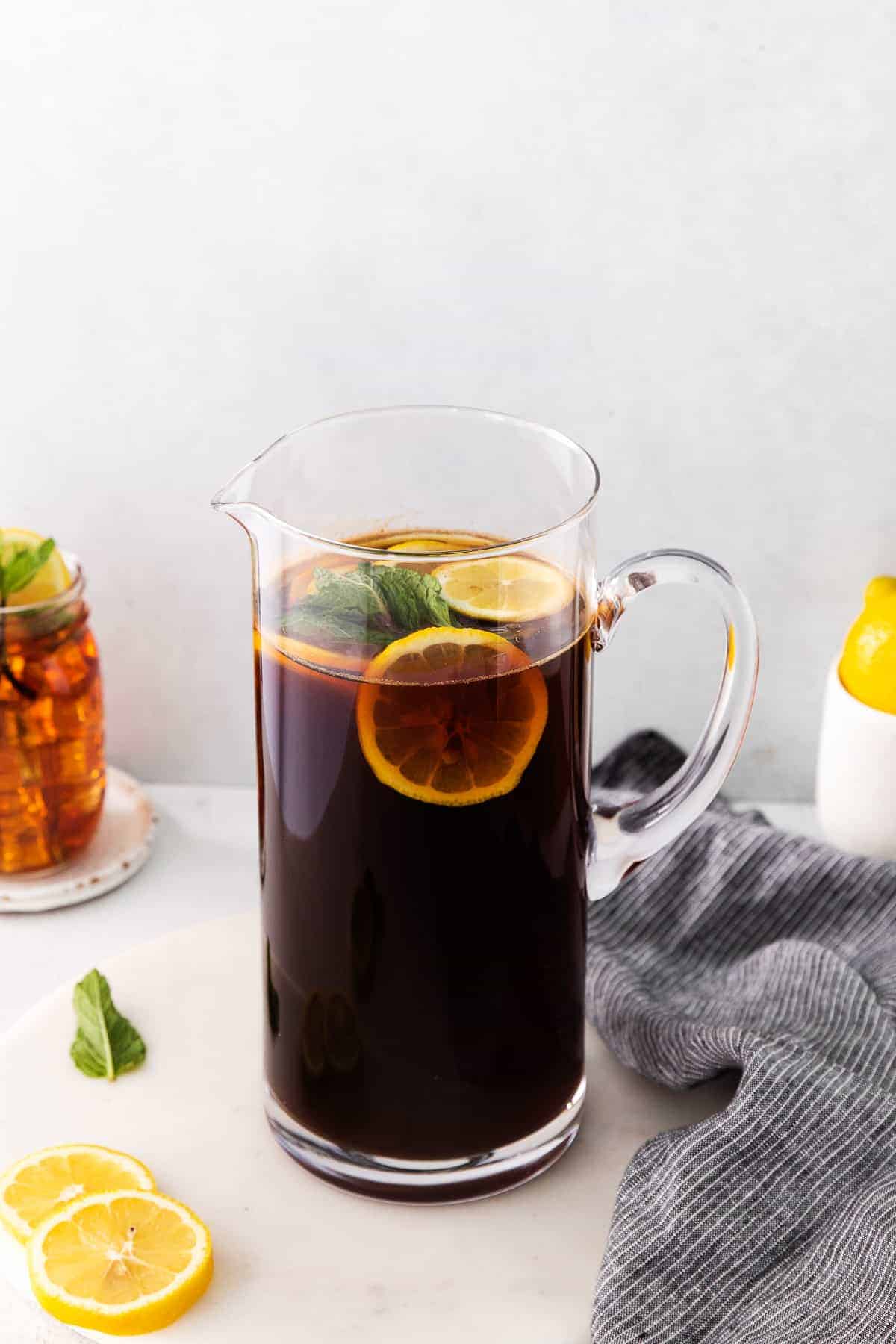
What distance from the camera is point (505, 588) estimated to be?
2.60 ft

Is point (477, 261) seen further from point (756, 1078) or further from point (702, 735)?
point (756, 1078)

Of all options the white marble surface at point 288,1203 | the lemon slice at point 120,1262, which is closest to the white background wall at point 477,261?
the white marble surface at point 288,1203

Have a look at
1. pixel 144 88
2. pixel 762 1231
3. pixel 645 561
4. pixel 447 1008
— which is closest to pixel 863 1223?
pixel 762 1231

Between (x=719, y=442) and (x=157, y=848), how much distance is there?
0.55 metres

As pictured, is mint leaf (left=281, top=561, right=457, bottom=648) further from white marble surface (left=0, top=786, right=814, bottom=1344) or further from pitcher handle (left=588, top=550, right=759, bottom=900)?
white marble surface (left=0, top=786, right=814, bottom=1344)

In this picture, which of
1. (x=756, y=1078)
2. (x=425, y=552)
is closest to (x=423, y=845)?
(x=425, y=552)

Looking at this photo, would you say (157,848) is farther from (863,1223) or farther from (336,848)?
(863,1223)

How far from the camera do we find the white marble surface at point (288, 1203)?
826 mm

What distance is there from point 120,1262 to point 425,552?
397mm

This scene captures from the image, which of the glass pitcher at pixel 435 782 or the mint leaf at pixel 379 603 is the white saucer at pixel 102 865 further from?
the mint leaf at pixel 379 603

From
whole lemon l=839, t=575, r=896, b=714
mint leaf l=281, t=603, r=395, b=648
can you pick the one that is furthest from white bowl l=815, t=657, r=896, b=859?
mint leaf l=281, t=603, r=395, b=648

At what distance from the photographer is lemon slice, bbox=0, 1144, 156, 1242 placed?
0.86 meters

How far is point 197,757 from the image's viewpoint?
1.40m

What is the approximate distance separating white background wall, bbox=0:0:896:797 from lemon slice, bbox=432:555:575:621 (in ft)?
1.39
